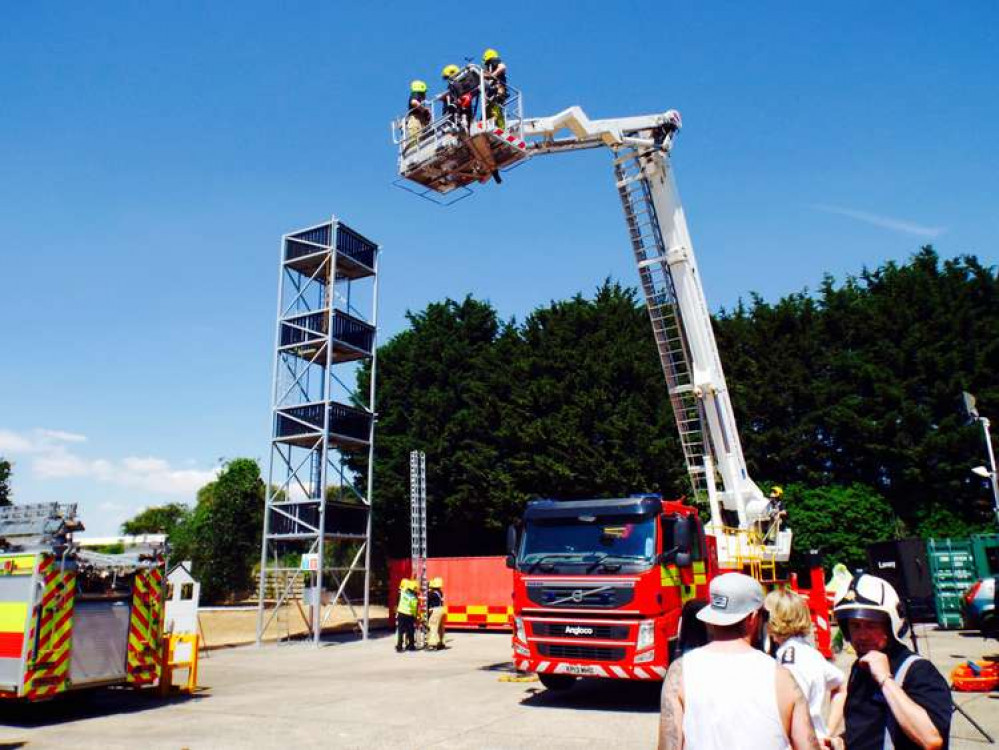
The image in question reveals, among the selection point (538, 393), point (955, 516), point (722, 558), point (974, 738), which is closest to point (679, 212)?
point (722, 558)

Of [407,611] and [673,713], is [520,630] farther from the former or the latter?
[407,611]

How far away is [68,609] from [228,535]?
37.0m

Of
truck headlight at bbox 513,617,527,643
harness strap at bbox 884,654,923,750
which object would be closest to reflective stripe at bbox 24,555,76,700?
truck headlight at bbox 513,617,527,643

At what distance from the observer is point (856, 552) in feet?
90.6

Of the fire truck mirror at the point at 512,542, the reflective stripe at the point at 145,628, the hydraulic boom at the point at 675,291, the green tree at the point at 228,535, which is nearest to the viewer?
the reflective stripe at the point at 145,628

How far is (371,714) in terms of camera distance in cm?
1071

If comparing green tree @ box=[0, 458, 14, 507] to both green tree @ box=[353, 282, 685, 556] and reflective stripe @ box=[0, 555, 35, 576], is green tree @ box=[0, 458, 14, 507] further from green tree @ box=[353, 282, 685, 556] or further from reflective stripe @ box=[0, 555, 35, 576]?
reflective stripe @ box=[0, 555, 35, 576]

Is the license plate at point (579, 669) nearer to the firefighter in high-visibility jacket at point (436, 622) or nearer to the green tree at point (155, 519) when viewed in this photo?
the firefighter in high-visibility jacket at point (436, 622)

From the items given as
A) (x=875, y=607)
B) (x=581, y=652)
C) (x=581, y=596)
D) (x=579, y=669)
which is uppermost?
(x=581, y=596)

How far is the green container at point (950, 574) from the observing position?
2161 centimetres

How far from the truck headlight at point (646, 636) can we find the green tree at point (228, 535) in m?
40.4

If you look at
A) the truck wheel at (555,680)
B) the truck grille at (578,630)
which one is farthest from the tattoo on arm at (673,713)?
the truck wheel at (555,680)

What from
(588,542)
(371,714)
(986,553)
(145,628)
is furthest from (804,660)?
(986,553)

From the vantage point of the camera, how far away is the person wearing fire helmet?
10.8ft
